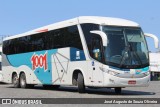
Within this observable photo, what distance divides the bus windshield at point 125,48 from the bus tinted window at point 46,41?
1740 millimetres

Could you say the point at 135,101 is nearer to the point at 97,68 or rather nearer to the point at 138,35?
the point at 97,68

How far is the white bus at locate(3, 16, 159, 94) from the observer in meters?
17.7

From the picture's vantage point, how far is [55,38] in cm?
2177

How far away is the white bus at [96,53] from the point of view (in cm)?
1773

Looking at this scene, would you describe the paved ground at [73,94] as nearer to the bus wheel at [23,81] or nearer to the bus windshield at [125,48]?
the bus windshield at [125,48]

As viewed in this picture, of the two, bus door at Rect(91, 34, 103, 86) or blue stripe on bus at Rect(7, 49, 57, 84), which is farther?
blue stripe on bus at Rect(7, 49, 57, 84)

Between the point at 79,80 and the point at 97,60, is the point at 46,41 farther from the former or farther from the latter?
the point at 97,60

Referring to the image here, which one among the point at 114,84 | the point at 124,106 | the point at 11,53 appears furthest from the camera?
the point at 11,53

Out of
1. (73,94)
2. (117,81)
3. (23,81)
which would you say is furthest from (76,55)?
(23,81)

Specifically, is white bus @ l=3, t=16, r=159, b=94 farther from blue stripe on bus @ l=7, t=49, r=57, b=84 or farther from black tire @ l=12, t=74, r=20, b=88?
black tire @ l=12, t=74, r=20, b=88

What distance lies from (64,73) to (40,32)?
3.98 meters

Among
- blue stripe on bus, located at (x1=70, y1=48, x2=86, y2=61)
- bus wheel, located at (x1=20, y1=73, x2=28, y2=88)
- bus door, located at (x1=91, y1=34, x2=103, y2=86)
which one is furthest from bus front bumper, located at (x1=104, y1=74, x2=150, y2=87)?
bus wheel, located at (x1=20, y1=73, x2=28, y2=88)

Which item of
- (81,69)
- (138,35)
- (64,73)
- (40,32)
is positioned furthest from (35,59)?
(138,35)

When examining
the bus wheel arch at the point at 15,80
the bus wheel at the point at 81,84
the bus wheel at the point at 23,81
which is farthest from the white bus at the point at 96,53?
the bus wheel arch at the point at 15,80
